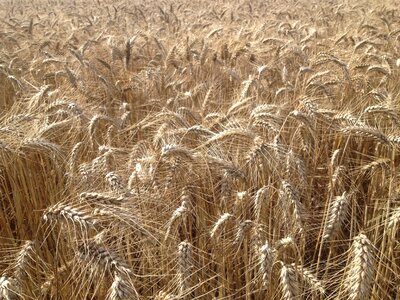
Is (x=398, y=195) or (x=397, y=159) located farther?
(x=397, y=159)

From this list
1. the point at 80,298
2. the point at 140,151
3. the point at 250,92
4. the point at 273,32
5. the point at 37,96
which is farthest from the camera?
the point at 273,32

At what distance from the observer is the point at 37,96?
8.18 ft

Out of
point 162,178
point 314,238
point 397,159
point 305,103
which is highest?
point 305,103

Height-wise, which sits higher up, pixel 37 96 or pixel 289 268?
pixel 37 96

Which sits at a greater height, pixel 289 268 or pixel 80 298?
pixel 289 268

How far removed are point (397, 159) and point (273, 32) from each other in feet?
13.9

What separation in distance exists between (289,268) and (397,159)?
139 centimetres

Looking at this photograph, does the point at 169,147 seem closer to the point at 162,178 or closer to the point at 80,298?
the point at 162,178

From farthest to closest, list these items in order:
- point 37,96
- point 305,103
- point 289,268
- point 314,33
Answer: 1. point 314,33
2. point 37,96
3. point 305,103
4. point 289,268

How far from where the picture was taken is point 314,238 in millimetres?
1888

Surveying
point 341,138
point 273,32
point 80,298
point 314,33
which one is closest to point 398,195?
point 341,138

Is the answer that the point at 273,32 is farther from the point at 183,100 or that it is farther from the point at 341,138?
the point at 341,138

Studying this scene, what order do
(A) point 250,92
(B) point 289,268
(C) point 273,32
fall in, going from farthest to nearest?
(C) point 273,32, (A) point 250,92, (B) point 289,268

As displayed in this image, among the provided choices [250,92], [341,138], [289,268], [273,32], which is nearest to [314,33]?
[273,32]
